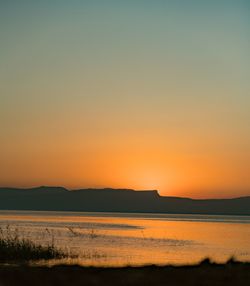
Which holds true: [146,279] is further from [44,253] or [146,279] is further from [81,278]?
[44,253]

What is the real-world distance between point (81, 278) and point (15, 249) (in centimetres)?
1376

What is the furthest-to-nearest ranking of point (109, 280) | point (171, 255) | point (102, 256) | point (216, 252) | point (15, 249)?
point (216, 252)
point (171, 255)
point (102, 256)
point (15, 249)
point (109, 280)

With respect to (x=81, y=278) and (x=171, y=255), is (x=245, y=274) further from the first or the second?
(x=171, y=255)

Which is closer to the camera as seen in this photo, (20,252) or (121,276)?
(121,276)

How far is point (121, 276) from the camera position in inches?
626

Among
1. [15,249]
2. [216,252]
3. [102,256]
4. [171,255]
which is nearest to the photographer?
[15,249]

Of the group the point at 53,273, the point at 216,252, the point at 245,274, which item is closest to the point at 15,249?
the point at 53,273

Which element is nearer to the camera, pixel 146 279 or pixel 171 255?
pixel 146 279

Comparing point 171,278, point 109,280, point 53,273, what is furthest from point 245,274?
point 53,273

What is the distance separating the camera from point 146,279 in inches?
619

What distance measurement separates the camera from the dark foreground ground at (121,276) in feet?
51.1

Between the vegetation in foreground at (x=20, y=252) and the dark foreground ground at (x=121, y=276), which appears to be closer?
the dark foreground ground at (x=121, y=276)

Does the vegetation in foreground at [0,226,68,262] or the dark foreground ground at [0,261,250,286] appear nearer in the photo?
the dark foreground ground at [0,261,250,286]

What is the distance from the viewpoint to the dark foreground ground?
15.6 metres
